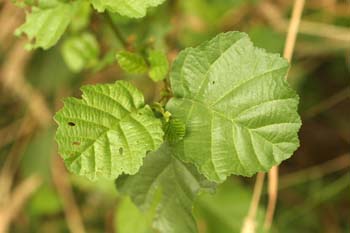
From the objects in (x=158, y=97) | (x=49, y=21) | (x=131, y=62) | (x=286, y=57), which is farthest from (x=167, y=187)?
(x=158, y=97)

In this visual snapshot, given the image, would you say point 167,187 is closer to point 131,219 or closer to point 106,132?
A: point 106,132

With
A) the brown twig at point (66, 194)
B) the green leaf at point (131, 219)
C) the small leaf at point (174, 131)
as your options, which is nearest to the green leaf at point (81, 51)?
the green leaf at point (131, 219)

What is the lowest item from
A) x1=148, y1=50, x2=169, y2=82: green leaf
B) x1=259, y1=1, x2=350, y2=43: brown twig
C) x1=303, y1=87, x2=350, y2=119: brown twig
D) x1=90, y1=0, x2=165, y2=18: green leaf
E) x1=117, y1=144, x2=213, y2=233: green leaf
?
x1=303, y1=87, x2=350, y2=119: brown twig

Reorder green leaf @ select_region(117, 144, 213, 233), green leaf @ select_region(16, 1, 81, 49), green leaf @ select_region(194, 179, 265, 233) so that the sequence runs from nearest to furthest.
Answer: green leaf @ select_region(117, 144, 213, 233)
green leaf @ select_region(16, 1, 81, 49)
green leaf @ select_region(194, 179, 265, 233)

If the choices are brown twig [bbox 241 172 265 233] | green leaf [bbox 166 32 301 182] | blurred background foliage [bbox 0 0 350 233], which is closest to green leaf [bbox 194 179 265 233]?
blurred background foliage [bbox 0 0 350 233]

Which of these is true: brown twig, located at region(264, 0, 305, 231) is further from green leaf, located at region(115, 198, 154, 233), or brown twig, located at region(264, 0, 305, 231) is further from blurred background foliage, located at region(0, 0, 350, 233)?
green leaf, located at region(115, 198, 154, 233)

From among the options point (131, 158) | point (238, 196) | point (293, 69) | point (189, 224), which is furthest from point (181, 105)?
point (293, 69)
